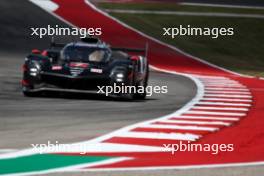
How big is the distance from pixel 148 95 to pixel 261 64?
1625cm

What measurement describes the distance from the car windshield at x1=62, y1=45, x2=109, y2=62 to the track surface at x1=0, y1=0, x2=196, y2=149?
0.81m

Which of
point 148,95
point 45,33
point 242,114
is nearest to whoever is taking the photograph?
point 242,114

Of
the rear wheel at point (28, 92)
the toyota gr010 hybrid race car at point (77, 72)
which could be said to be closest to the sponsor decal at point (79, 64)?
the toyota gr010 hybrid race car at point (77, 72)

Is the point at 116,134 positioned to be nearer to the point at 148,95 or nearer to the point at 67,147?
the point at 67,147

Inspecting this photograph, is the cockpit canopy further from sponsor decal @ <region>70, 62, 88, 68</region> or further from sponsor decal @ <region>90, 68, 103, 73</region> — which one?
sponsor decal @ <region>90, 68, 103, 73</region>

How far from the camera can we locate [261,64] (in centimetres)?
3447

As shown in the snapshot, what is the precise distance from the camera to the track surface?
35.3ft

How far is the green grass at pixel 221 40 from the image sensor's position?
34.3m

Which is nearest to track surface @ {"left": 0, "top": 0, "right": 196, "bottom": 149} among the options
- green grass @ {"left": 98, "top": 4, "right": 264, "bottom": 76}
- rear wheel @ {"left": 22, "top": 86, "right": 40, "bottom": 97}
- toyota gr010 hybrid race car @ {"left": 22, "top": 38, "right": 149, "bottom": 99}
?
rear wheel @ {"left": 22, "top": 86, "right": 40, "bottom": 97}

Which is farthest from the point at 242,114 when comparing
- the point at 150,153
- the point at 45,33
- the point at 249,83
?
the point at 45,33

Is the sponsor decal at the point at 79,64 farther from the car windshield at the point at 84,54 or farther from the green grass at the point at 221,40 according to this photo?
the green grass at the point at 221,40

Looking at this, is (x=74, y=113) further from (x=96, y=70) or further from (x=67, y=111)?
(x=96, y=70)

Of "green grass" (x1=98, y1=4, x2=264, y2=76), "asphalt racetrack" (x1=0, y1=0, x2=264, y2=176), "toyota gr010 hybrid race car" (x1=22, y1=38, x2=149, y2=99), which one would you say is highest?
"green grass" (x1=98, y1=4, x2=264, y2=76)

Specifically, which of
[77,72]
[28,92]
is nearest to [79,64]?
[77,72]
